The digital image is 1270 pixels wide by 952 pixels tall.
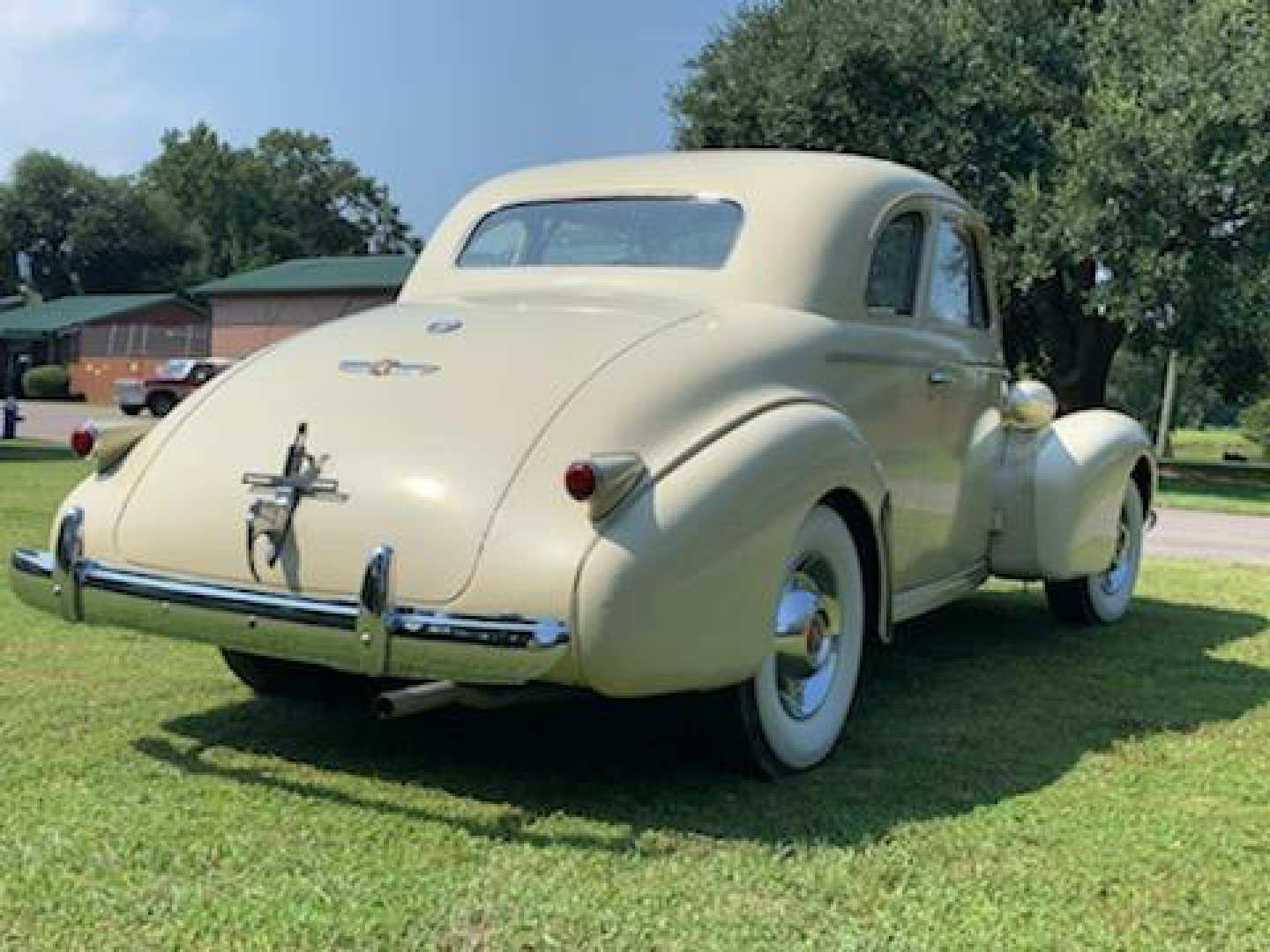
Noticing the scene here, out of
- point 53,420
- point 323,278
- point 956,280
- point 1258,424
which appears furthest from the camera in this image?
point 1258,424

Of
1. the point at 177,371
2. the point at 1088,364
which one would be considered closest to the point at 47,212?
the point at 177,371

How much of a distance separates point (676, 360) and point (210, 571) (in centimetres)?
140

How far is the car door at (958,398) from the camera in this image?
17.0 ft

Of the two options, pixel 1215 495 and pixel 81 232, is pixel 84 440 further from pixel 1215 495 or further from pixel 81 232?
pixel 81 232

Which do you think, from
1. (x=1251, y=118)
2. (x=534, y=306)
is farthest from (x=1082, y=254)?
(x=534, y=306)

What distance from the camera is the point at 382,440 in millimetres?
3670

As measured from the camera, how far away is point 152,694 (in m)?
4.74

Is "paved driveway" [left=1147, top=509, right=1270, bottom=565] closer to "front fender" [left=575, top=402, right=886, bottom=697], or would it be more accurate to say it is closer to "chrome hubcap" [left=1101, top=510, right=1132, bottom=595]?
"chrome hubcap" [left=1101, top=510, right=1132, bottom=595]

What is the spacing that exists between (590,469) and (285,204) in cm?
8678

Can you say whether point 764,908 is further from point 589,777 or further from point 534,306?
point 534,306

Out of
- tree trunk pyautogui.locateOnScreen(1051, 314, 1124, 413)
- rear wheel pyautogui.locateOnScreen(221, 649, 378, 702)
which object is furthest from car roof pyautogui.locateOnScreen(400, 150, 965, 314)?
tree trunk pyautogui.locateOnScreen(1051, 314, 1124, 413)

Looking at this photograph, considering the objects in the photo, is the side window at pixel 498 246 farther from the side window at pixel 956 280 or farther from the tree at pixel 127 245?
the tree at pixel 127 245

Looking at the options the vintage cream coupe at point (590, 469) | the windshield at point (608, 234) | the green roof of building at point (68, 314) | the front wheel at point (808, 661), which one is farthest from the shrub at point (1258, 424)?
the front wheel at point (808, 661)

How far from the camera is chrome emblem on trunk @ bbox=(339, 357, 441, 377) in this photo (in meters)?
3.92
